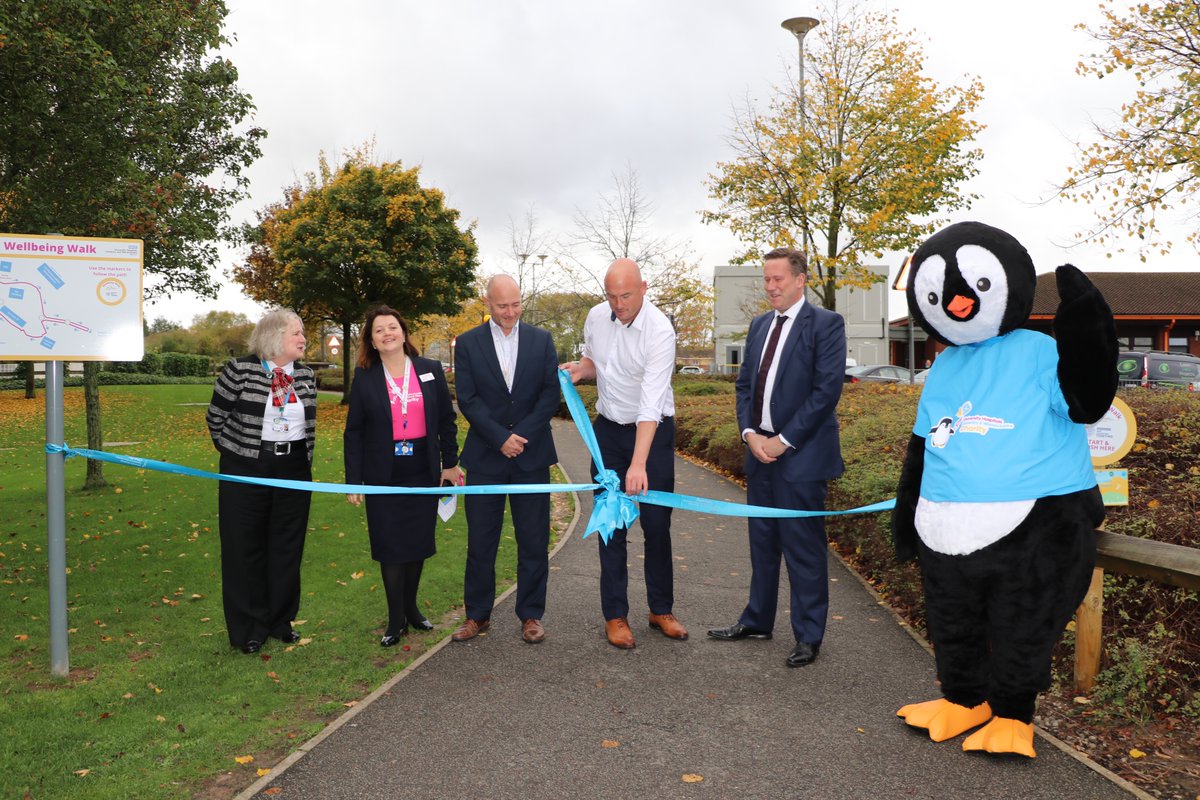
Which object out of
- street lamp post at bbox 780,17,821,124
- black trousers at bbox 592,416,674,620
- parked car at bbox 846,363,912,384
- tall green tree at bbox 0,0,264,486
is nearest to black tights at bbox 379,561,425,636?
black trousers at bbox 592,416,674,620

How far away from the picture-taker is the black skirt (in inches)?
205

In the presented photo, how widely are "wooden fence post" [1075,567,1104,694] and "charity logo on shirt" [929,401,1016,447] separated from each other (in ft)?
3.36

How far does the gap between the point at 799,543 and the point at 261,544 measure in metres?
3.12

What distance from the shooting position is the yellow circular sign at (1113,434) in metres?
3.75

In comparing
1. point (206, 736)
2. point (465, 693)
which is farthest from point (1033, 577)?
point (206, 736)

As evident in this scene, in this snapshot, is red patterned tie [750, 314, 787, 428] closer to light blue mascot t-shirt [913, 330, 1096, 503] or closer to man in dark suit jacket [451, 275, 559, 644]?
man in dark suit jacket [451, 275, 559, 644]

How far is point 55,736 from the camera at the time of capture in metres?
3.92

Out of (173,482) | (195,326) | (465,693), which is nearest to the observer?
(465,693)

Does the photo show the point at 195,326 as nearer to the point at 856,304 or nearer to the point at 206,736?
the point at 856,304

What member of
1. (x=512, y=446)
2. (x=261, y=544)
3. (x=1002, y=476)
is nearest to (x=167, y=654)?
(x=261, y=544)

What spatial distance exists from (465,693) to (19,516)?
848cm

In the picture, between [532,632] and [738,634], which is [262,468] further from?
[738,634]

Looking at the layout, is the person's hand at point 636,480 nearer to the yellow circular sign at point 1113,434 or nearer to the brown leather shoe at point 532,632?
the brown leather shoe at point 532,632

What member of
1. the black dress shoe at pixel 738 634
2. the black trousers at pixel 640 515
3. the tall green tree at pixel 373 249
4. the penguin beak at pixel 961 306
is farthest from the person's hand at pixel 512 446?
the tall green tree at pixel 373 249
